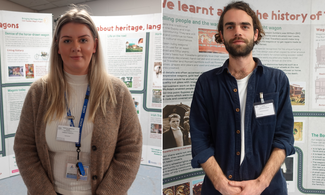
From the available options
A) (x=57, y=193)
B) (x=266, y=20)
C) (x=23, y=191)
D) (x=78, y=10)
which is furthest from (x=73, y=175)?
(x=23, y=191)

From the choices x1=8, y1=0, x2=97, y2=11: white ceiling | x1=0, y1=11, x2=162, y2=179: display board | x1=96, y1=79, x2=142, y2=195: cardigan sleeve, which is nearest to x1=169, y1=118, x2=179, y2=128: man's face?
x1=96, y1=79, x2=142, y2=195: cardigan sleeve

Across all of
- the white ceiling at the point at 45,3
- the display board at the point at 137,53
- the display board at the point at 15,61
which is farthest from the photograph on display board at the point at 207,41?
the white ceiling at the point at 45,3

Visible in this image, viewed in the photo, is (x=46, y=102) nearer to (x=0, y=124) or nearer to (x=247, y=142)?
(x=247, y=142)

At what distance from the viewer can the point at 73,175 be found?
1.24m

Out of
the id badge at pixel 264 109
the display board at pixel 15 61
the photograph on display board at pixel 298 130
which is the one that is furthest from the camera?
the display board at pixel 15 61

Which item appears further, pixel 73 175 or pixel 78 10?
pixel 78 10

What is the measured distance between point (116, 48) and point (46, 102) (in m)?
2.56

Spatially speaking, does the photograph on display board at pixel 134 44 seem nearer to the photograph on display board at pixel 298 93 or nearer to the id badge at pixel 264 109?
the photograph on display board at pixel 298 93

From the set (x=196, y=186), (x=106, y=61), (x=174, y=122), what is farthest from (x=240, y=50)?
(x=106, y=61)

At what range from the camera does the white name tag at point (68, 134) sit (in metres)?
1.23

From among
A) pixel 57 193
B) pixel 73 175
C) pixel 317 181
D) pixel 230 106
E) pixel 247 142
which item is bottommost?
pixel 317 181

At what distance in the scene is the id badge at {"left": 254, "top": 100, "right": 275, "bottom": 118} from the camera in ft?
4.40

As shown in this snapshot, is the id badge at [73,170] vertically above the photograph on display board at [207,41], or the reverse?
the photograph on display board at [207,41]

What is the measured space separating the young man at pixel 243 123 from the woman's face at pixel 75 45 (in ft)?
2.56
